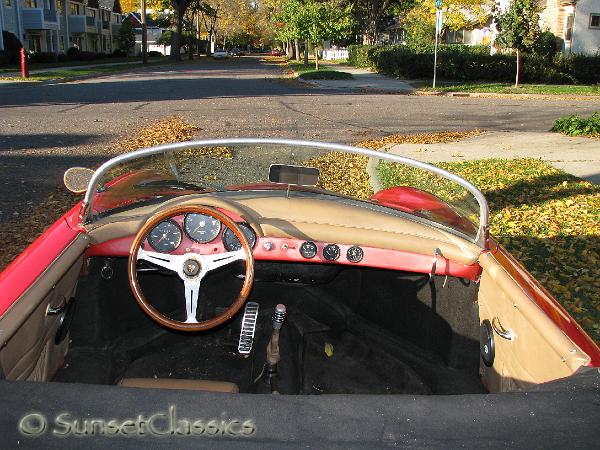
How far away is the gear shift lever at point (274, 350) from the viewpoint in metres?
3.42

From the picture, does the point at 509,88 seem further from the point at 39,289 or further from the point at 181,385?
the point at 39,289

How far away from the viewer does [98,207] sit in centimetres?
325

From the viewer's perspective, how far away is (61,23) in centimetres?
6394

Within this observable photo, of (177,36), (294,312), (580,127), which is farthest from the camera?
(177,36)

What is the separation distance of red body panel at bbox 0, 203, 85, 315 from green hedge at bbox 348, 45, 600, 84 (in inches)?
1236

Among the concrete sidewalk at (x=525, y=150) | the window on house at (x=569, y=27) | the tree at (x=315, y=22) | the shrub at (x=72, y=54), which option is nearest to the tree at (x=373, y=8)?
the tree at (x=315, y=22)

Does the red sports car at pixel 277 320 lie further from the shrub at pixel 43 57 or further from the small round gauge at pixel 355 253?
the shrub at pixel 43 57

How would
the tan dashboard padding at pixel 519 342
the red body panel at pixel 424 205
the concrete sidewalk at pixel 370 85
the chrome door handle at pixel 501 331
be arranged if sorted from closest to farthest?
the tan dashboard padding at pixel 519 342, the chrome door handle at pixel 501 331, the red body panel at pixel 424 205, the concrete sidewalk at pixel 370 85

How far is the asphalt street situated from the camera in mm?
10797

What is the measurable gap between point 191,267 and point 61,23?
225 ft

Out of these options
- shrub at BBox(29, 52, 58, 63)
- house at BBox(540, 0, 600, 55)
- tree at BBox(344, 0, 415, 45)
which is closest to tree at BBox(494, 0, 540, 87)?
house at BBox(540, 0, 600, 55)

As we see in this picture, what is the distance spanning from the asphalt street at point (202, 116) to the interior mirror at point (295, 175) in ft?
16.4

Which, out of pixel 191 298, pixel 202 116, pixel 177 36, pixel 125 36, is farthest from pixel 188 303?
pixel 125 36

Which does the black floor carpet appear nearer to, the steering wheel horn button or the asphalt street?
the steering wheel horn button
